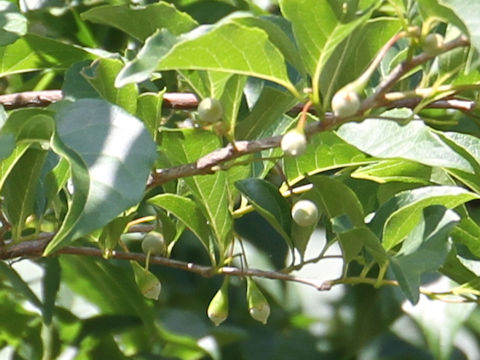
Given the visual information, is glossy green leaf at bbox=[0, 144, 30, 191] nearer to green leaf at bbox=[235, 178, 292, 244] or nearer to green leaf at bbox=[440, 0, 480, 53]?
green leaf at bbox=[235, 178, 292, 244]

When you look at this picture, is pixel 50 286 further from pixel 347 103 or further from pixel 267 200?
pixel 347 103

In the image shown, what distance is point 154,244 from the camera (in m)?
0.94

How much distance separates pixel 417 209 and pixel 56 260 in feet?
1.80

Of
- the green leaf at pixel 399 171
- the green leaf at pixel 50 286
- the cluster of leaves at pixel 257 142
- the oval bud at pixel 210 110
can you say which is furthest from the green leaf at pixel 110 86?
the green leaf at pixel 50 286

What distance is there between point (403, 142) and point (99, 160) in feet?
0.84

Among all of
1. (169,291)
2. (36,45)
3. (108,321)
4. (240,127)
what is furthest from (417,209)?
(169,291)

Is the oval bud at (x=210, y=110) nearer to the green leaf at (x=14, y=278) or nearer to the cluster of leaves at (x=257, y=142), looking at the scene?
the cluster of leaves at (x=257, y=142)

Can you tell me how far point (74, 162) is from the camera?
670 millimetres

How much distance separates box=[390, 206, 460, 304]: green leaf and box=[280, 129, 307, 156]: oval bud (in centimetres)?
12

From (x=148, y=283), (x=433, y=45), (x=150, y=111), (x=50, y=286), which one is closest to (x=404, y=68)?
(x=433, y=45)

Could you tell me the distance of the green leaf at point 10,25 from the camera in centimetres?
93

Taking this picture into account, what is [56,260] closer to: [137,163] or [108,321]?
[108,321]

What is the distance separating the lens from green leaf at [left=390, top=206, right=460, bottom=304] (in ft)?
2.42

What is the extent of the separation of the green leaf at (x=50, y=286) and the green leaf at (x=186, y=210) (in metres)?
0.28
